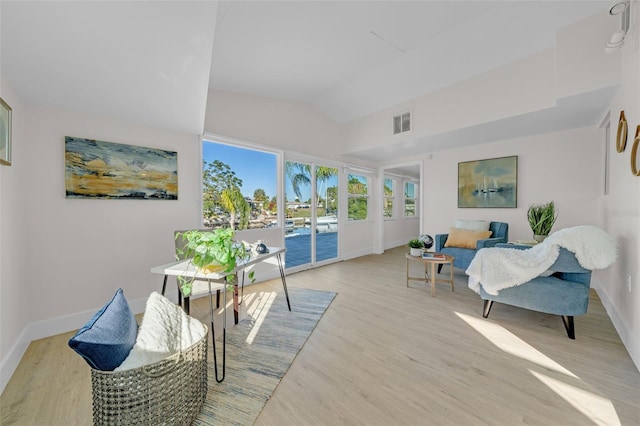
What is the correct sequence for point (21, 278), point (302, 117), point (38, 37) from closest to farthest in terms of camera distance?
1. point (38, 37)
2. point (21, 278)
3. point (302, 117)

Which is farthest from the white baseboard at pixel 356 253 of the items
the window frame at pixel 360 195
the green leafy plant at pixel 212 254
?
the green leafy plant at pixel 212 254

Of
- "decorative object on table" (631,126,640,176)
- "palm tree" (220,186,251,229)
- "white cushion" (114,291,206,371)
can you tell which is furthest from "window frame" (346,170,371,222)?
"white cushion" (114,291,206,371)

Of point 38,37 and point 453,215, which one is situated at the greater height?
point 38,37

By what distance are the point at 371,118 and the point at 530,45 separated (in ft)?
7.77

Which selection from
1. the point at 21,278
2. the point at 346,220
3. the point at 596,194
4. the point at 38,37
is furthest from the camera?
the point at 346,220

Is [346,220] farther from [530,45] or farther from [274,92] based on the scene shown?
[530,45]

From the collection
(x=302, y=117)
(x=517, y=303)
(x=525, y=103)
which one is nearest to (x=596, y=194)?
(x=525, y=103)

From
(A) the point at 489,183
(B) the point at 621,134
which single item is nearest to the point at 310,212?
(A) the point at 489,183

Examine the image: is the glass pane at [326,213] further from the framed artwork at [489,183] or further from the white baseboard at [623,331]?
the white baseboard at [623,331]

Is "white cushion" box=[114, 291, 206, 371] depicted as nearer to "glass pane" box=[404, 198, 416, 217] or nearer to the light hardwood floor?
the light hardwood floor

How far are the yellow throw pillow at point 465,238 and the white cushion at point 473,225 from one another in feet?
0.56

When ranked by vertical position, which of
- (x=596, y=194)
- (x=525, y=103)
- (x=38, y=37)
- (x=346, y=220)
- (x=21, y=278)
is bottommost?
(x=21, y=278)

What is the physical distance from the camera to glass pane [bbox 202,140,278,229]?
3.29m

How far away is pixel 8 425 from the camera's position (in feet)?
4.19
